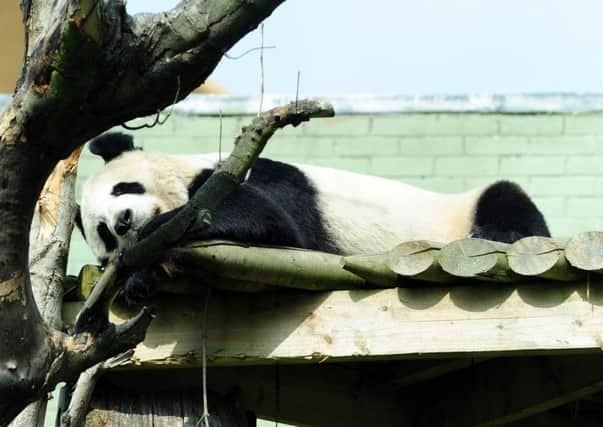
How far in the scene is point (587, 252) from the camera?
441 centimetres

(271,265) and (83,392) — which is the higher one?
(271,265)

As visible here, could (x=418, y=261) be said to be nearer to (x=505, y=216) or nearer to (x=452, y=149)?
(x=505, y=216)

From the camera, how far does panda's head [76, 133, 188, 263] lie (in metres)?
6.14

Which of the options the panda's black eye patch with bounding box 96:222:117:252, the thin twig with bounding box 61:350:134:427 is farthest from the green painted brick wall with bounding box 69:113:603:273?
the thin twig with bounding box 61:350:134:427

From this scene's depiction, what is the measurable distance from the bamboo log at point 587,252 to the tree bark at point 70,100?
4.70 feet

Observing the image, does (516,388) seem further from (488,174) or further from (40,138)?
(488,174)

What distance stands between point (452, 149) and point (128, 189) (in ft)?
12.5

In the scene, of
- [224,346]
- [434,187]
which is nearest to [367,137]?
[434,187]

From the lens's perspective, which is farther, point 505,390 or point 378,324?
point 505,390

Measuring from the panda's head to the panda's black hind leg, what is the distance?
5.26 feet

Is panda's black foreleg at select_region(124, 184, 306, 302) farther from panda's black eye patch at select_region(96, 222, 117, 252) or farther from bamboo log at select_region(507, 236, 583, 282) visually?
bamboo log at select_region(507, 236, 583, 282)

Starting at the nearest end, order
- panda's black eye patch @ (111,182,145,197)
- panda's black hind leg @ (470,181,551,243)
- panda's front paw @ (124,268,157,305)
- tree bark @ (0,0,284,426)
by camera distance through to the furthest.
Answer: tree bark @ (0,0,284,426)
panda's front paw @ (124,268,157,305)
panda's black eye patch @ (111,182,145,197)
panda's black hind leg @ (470,181,551,243)

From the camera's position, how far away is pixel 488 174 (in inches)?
372

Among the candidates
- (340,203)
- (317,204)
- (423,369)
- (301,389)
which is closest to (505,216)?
(340,203)
